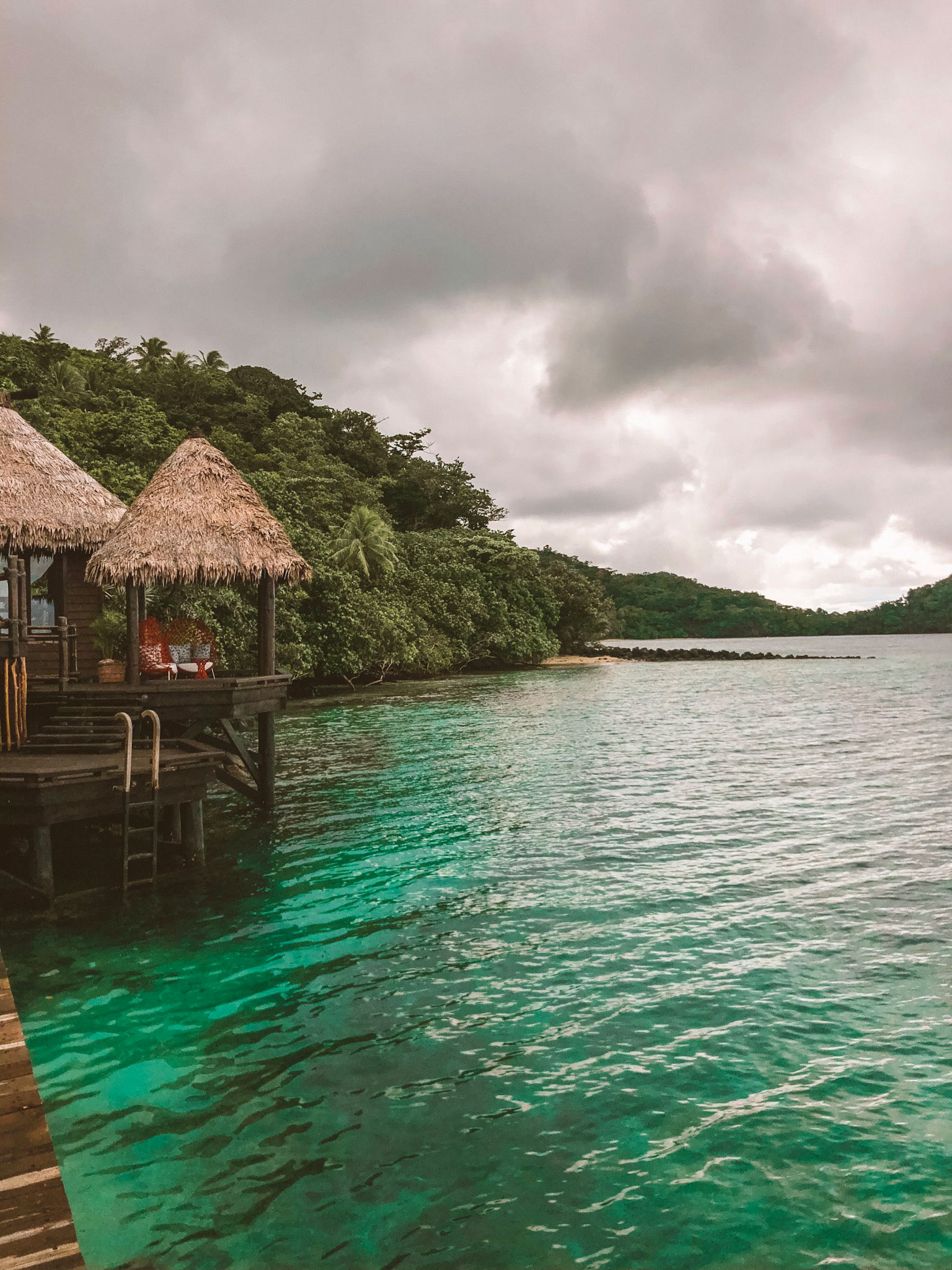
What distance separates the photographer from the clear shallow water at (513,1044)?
438cm

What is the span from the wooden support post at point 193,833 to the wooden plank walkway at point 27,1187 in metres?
6.18

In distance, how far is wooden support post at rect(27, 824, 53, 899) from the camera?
9156 millimetres

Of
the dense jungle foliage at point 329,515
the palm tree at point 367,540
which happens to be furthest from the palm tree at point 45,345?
the palm tree at point 367,540

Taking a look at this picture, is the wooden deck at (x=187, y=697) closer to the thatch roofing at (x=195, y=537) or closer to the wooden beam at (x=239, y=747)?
the wooden beam at (x=239, y=747)

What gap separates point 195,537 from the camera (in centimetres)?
1346

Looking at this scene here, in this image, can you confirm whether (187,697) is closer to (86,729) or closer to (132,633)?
(86,729)

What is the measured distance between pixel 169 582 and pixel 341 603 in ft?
64.2

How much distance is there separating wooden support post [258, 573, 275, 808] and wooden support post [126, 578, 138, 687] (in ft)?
6.36

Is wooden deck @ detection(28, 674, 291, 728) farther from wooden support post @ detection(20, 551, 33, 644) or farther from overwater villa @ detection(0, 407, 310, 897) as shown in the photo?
wooden support post @ detection(20, 551, 33, 644)

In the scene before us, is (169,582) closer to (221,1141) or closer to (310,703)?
(221,1141)

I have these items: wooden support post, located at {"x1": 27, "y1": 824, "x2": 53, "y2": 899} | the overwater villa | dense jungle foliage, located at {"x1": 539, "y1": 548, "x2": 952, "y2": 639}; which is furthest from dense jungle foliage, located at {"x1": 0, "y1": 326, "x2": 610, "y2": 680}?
dense jungle foliage, located at {"x1": 539, "y1": 548, "x2": 952, "y2": 639}

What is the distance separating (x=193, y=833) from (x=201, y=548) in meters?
4.74

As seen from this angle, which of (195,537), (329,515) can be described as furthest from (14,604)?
(329,515)

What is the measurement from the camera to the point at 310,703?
32.0 m
